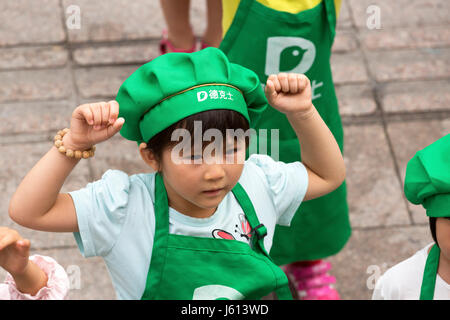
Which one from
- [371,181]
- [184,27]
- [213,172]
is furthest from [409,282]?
[184,27]

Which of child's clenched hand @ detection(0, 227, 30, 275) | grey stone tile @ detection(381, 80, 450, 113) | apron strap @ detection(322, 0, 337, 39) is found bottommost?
grey stone tile @ detection(381, 80, 450, 113)

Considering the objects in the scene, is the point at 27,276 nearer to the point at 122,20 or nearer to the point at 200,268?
the point at 200,268

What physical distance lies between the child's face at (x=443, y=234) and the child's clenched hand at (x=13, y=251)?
1052 millimetres

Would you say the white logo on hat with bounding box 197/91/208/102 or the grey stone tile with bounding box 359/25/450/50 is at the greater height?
the white logo on hat with bounding box 197/91/208/102

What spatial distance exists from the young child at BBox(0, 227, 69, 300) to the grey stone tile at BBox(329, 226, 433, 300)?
1.50 meters

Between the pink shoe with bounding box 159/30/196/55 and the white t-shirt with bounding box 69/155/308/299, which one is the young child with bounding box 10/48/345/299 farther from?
the pink shoe with bounding box 159/30/196/55

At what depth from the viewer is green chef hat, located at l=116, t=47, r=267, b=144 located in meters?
1.79

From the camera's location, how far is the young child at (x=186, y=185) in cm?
180

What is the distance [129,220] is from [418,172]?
2.52ft

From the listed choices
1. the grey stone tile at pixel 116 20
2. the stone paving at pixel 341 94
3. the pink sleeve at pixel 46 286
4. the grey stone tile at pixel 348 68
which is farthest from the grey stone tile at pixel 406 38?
the pink sleeve at pixel 46 286

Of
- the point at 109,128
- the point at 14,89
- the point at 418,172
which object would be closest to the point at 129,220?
the point at 109,128

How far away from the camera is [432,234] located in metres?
2.05

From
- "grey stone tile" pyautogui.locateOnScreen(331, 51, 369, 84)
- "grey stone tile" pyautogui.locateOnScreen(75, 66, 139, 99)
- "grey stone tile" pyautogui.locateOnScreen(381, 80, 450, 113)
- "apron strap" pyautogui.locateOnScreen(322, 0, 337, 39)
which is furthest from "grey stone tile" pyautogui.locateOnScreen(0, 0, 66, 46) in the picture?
"apron strap" pyautogui.locateOnScreen(322, 0, 337, 39)

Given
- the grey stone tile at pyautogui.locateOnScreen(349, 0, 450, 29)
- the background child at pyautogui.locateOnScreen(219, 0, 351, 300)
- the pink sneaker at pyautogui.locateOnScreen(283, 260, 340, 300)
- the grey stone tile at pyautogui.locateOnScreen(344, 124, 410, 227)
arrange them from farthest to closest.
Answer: the grey stone tile at pyautogui.locateOnScreen(349, 0, 450, 29) < the grey stone tile at pyautogui.locateOnScreen(344, 124, 410, 227) < the pink sneaker at pyautogui.locateOnScreen(283, 260, 340, 300) < the background child at pyautogui.locateOnScreen(219, 0, 351, 300)
